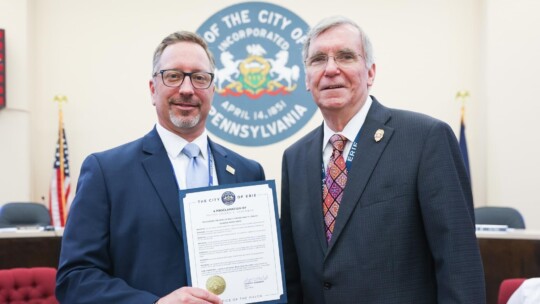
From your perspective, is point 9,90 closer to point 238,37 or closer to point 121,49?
point 121,49

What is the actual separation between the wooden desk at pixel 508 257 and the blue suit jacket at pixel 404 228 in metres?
3.11

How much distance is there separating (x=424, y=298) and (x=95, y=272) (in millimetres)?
1118

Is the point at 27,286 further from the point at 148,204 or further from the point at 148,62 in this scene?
the point at 148,62

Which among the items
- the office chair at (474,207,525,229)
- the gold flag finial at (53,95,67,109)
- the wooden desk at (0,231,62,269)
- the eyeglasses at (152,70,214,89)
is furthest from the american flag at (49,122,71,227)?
the eyeglasses at (152,70,214,89)

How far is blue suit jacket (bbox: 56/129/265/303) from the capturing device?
2082 mm

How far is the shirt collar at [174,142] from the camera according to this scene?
7.52ft

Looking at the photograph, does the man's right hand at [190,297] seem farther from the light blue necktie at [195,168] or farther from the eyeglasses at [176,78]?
the eyeglasses at [176,78]

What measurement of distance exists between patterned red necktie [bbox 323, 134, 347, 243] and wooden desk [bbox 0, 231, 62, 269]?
11.2 feet

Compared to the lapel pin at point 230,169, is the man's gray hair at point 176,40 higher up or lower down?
higher up

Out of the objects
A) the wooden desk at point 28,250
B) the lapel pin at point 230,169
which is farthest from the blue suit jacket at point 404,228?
the wooden desk at point 28,250

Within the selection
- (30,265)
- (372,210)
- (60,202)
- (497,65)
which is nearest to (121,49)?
(60,202)

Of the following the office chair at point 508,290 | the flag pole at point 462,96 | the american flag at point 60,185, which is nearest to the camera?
the office chair at point 508,290

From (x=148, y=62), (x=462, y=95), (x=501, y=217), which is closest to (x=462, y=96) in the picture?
(x=462, y=95)

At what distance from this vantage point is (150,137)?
91.6 inches
